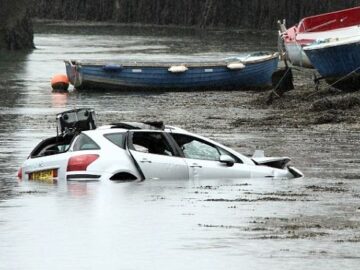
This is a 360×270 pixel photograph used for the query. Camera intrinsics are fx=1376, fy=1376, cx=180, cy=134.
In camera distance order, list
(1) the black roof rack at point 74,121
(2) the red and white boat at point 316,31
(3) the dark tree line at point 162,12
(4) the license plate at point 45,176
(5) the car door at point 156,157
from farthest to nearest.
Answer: (3) the dark tree line at point 162,12 < (2) the red and white boat at point 316,31 < (1) the black roof rack at point 74,121 < (5) the car door at point 156,157 < (4) the license plate at point 45,176

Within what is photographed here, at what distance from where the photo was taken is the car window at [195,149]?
76.3ft

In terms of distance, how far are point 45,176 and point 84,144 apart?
856mm

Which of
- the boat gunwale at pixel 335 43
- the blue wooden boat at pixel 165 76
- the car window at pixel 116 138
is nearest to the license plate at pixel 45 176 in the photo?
the car window at pixel 116 138

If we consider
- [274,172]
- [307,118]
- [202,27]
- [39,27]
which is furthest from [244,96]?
[39,27]

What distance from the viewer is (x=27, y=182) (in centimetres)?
2330

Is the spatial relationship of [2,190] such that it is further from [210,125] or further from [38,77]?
[38,77]

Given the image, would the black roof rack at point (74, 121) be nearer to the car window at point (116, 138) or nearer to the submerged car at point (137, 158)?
the submerged car at point (137, 158)

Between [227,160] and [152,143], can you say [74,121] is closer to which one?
[152,143]

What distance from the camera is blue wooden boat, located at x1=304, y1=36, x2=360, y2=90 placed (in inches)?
1734

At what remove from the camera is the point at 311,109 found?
39531mm

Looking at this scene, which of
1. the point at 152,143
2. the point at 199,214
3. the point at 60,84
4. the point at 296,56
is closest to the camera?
the point at 199,214

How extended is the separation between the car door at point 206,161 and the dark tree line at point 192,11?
308 feet

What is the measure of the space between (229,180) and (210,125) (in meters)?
14.4

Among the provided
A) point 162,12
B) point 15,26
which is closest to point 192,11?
point 162,12
